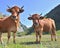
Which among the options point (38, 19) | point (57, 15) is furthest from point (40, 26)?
point (57, 15)

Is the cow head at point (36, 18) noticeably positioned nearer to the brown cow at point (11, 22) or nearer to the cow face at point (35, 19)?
the cow face at point (35, 19)

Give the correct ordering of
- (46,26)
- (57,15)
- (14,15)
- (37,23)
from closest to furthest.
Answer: (14,15), (37,23), (46,26), (57,15)

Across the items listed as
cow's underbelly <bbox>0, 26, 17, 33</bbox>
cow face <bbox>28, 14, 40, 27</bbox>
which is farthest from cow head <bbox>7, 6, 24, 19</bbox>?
cow face <bbox>28, 14, 40, 27</bbox>

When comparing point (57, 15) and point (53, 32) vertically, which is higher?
point (57, 15)

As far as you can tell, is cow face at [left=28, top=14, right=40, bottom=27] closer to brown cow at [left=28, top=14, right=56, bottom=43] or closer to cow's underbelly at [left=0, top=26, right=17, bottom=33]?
brown cow at [left=28, top=14, right=56, bottom=43]

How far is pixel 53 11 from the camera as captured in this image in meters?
78.2

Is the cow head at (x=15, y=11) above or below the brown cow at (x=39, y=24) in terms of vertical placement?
above

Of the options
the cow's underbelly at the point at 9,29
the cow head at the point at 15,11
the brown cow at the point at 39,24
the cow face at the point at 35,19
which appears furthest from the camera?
the brown cow at the point at 39,24

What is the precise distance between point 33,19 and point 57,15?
53.2 meters

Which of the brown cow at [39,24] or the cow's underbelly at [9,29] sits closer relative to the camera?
the cow's underbelly at [9,29]

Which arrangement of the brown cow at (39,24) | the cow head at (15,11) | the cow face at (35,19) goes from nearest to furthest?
the cow head at (15,11)
the cow face at (35,19)
the brown cow at (39,24)

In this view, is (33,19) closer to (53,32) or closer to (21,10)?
(21,10)

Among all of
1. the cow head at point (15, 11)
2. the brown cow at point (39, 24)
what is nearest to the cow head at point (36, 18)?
the brown cow at point (39, 24)

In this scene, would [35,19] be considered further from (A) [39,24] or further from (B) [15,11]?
(B) [15,11]
